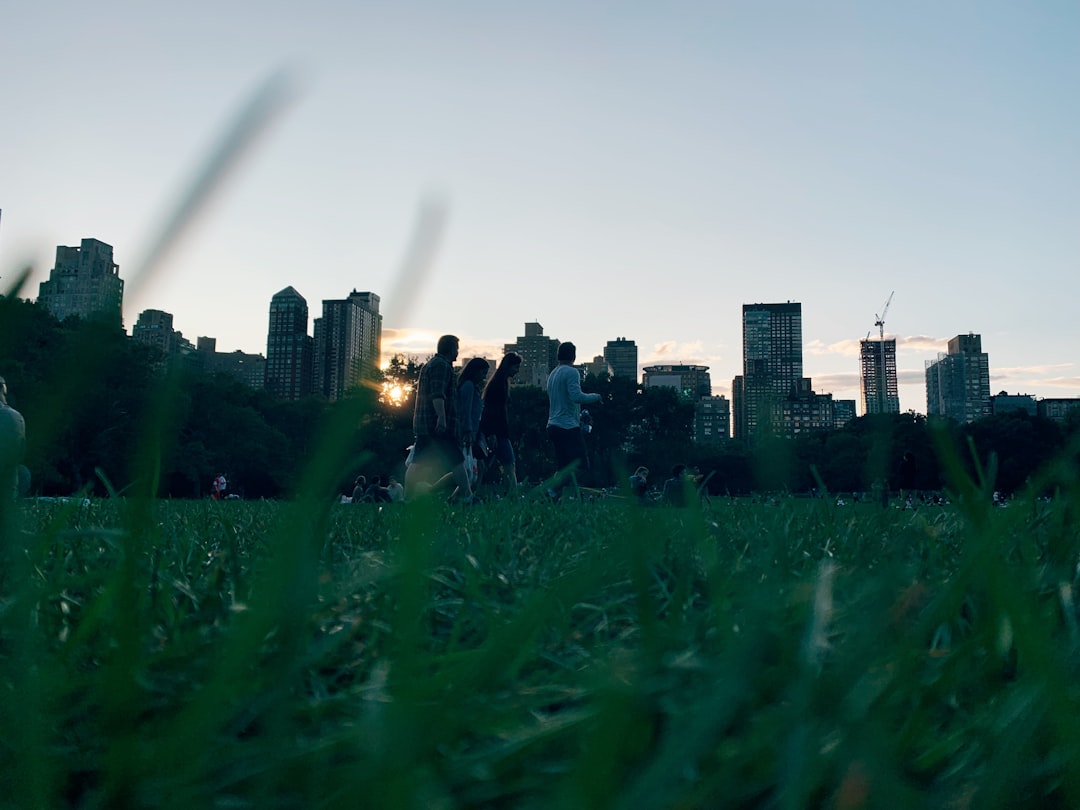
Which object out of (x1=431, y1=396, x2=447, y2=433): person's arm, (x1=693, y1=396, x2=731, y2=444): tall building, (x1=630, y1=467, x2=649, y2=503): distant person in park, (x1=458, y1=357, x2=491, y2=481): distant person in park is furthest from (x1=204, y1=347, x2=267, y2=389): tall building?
(x1=693, y1=396, x2=731, y2=444): tall building

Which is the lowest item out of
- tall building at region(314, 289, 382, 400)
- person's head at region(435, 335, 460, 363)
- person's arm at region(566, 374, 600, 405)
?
tall building at region(314, 289, 382, 400)

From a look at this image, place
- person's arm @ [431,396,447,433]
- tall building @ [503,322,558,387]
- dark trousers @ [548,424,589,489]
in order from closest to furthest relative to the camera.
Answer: tall building @ [503,322,558,387], person's arm @ [431,396,447,433], dark trousers @ [548,424,589,489]

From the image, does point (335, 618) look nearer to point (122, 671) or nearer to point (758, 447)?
point (122, 671)

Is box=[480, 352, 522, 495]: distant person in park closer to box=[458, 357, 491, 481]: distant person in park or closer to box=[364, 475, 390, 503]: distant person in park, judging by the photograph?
A: box=[458, 357, 491, 481]: distant person in park

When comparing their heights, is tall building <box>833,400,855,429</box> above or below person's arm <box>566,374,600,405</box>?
above

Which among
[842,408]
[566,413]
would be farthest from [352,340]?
[842,408]

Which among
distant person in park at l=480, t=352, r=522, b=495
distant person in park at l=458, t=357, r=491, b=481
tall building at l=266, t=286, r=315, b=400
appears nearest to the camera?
tall building at l=266, t=286, r=315, b=400

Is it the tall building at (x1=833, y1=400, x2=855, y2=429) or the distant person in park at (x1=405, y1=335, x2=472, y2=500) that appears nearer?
the distant person in park at (x1=405, y1=335, x2=472, y2=500)
